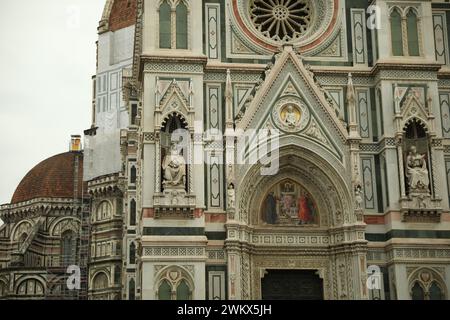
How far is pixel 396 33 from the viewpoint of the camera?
32375 millimetres

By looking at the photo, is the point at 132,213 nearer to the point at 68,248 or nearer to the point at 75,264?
the point at 75,264

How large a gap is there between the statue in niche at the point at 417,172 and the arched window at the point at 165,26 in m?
9.10

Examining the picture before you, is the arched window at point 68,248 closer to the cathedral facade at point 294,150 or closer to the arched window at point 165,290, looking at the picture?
the cathedral facade at point 294,150

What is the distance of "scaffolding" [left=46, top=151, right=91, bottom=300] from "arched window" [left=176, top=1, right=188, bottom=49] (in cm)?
2904

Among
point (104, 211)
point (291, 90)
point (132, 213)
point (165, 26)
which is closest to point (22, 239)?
point (104, 211)

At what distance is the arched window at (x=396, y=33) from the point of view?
32219 millimetres

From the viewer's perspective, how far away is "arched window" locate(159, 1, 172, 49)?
31281mm

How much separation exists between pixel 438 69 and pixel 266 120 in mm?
6422

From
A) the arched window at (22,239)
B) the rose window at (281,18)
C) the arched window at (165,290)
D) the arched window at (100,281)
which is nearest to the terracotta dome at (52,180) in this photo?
the arched window at (22,239)

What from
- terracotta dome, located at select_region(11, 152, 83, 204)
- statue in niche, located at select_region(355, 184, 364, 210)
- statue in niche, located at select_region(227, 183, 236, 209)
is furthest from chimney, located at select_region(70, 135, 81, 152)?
statue in niche, located at select_region(355, 184, 364, 210)

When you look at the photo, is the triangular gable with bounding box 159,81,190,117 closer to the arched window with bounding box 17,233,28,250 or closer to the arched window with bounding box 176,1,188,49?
the arched window with bounding box 176,1,188,49
